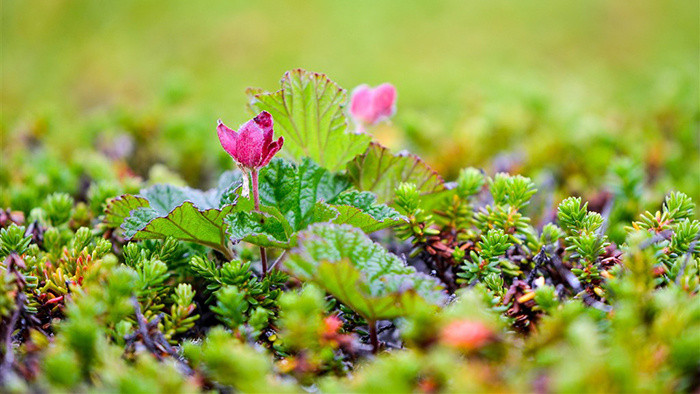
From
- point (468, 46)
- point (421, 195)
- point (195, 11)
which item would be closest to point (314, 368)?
point (421, 195)

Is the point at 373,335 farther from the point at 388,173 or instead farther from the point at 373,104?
the point at 373,104

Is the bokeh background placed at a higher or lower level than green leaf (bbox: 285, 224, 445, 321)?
higher

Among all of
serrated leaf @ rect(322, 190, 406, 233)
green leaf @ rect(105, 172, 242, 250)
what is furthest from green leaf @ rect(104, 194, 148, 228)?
serrated leaf @ rect(322, 190, 406, 233)

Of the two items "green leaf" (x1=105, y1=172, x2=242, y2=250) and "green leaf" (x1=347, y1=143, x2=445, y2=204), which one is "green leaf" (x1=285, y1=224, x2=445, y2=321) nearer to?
"green leaf" (x1=105, y1=172, x2=242, y2=250)

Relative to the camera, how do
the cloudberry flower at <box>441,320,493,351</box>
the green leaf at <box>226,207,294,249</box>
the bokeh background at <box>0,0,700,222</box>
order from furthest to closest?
1. the bokeh background at <box>0,0,700,222</box>
2. the green leaf at <box>226,207,294,249</box>
3. the cloudberry flower at <box>441,320,493,351</box>

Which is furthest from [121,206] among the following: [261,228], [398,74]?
[398,74]

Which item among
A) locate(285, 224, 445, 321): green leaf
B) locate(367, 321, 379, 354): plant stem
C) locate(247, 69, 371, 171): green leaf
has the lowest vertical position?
locate(367, 321, 379, 354): plant stem

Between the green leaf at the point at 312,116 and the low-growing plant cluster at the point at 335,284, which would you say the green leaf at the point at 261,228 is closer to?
the low-growing plant cluster at the point at 335,284

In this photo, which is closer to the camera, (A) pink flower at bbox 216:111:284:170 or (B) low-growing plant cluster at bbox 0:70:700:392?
(B) low-growing plant cluster at bbox 0:70:700:392
